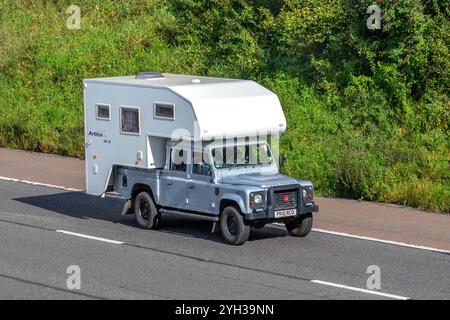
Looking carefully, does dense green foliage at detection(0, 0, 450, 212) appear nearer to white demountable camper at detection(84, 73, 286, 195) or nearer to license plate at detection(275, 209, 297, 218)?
license plate at detection(275, 209, 297, 218)

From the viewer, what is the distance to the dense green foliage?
79.9 ft

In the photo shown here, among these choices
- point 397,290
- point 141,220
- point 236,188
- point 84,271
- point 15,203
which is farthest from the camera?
Answer: point 15,203

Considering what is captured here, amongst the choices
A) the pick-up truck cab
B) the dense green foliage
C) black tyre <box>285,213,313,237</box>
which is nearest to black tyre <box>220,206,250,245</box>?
the pick-up truck cab

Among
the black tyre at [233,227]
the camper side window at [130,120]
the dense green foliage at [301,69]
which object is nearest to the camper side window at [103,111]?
the camper side window at [130,120]

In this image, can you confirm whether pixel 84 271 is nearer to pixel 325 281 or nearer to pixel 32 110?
pixel 325 281

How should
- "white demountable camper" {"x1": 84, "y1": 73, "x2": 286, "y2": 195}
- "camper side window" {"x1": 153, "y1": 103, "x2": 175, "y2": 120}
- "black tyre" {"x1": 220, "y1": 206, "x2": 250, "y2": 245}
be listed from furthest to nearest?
"camper side window" {"x1": 153, "y1": 103, "x2": 175, "y2": 120} < "white demountable camper" {"x1": 84, "y1": 73, "x2": 286, "y2": 195} < "black tyre" {"x1": 220, "y1": 206, "x2": 250, "y2": 245}

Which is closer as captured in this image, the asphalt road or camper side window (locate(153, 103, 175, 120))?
the asphalt road

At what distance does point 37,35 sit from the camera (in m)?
38.1

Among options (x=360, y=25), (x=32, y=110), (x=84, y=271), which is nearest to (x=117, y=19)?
(x=32, y=110)

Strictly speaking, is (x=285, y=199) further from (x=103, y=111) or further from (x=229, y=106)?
(x=103, y=111)

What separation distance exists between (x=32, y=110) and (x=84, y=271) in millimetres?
16208

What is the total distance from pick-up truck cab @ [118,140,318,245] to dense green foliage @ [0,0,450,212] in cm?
381

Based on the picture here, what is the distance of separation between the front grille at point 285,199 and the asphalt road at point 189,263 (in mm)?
734

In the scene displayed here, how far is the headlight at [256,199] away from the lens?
1886cm
